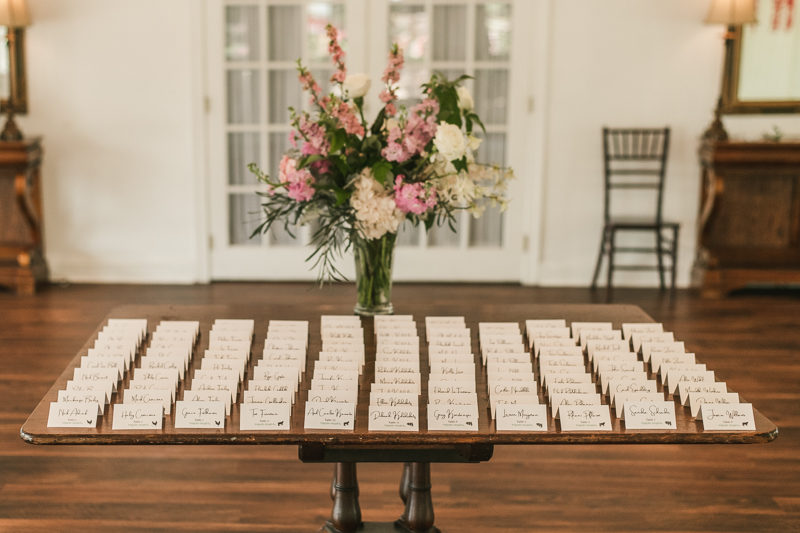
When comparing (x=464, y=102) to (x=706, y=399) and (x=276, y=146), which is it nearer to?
(x=706, y=399)

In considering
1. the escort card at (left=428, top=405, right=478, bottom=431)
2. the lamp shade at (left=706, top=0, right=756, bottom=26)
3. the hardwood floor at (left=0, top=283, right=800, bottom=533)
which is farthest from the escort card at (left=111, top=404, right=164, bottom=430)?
the lamp shade at (left=706, top=0, right=756, bottom=26)

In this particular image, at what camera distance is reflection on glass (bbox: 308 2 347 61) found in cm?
488

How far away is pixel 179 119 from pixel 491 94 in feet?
6.43

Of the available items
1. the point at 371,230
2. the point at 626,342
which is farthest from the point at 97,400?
the point at 626,342

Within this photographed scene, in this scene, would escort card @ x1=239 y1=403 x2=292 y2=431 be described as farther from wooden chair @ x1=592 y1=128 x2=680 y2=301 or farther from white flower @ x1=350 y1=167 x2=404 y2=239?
wooden chair @ x1=592 y1=128 x2=680 y2=301

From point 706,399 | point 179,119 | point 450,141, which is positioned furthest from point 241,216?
point 706,399

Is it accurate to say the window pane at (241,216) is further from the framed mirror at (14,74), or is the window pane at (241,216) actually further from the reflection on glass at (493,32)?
the reflection on glass at (493,32)

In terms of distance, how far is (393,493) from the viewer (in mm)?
2432

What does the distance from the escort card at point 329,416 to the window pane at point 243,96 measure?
384 centimetres

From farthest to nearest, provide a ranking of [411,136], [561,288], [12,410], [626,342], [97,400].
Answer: [561,288], [12,410], [411,136], [626,342], [97,400]

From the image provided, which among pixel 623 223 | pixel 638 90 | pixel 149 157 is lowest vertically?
pixel 623 223

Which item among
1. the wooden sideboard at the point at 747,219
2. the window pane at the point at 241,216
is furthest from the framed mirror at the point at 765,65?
the window pane at the point at 241,216

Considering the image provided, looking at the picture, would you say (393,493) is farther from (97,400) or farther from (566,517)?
(97,400)

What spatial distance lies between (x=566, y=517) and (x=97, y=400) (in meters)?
1.45
